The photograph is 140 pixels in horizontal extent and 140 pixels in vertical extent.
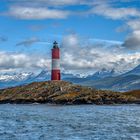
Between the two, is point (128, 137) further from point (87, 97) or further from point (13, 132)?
point (87, 97)

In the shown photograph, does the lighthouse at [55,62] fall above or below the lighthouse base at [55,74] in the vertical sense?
above

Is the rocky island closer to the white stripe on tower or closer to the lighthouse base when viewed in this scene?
the lighthouse base

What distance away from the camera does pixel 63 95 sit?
16575cm

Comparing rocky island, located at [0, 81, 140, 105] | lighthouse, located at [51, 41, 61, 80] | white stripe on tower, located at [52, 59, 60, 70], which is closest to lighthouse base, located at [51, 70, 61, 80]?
lighthouse, located at [51, 41, 61, 80]

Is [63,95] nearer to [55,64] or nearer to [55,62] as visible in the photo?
[55,64]

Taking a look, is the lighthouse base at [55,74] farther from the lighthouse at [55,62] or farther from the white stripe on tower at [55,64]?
the white stripe on tower at [55,64]

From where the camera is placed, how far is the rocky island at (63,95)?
16100 cm

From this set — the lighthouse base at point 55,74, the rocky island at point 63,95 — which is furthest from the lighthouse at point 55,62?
the rocky island at point 63,95

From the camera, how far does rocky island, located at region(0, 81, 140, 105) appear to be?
161 m

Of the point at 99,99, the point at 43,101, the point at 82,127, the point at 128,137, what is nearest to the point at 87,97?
the point at 99,99

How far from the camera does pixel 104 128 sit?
221 ft

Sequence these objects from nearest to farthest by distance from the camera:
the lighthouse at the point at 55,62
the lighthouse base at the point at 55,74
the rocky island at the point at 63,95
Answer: the rocky island at the point at 63,95, the lighthouse at the point at 55,62, the lighthouse base at the point at 55,74

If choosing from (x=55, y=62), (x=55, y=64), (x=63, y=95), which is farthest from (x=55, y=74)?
(x=63, y=95)

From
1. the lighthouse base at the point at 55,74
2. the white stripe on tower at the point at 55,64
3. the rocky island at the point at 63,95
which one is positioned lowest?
the rocky island at the point at 63,95
